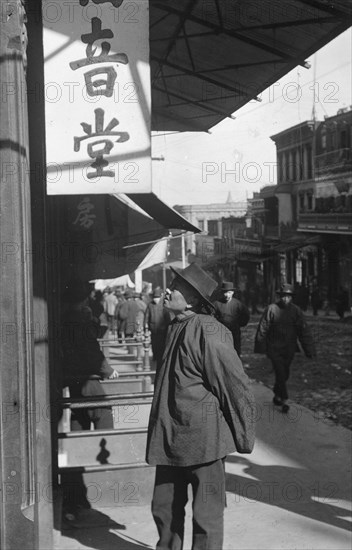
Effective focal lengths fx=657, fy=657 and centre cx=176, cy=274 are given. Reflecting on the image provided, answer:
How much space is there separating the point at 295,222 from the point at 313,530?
149ft

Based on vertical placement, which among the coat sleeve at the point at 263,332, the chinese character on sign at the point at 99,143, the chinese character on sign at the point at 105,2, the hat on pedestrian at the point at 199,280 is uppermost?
the chinese character on sign at the point at 105,2

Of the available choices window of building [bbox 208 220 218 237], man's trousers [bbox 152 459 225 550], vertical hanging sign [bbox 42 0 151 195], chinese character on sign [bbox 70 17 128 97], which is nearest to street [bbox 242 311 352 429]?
man's trousers [bbox 152 459 225 550]

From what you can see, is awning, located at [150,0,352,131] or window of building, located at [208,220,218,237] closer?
awning, located at [150,0,352,131]

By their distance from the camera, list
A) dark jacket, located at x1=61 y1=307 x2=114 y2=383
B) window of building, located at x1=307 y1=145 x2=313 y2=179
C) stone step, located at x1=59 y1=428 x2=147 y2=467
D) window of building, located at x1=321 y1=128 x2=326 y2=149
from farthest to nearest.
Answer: window of building, located at x1=307 y1=145 x2=313 y2=179 → window of building, located at x1=321 y1=128 x2=326 y2=149 → dark jacket, located at x1=61 y1=307 x2=114 y2=383 → stone step, located at x1=59 y1=428 x2=147 y2=467

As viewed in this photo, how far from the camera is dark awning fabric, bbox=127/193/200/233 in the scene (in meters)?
8.58

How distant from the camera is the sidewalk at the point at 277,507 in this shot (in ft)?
15.1

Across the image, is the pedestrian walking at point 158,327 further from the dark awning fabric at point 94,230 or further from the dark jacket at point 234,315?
the dark awning fabric at point 94,230

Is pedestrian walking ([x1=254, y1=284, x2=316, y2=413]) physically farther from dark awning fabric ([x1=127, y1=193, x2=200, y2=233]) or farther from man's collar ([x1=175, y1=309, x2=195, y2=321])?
man's collar ([x1=175, y1=309, x2=195, y2=321])

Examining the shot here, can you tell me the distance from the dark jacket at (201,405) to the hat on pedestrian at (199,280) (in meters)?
0.20

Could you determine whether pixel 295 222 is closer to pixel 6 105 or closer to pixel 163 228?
pixel 163 228

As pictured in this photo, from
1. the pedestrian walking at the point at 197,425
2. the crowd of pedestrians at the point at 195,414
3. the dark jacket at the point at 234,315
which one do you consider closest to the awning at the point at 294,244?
the dark jacket at the point at 234,315

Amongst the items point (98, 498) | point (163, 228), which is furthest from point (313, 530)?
point (163, 228)

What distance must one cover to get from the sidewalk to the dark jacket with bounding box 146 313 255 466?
1.15 meters

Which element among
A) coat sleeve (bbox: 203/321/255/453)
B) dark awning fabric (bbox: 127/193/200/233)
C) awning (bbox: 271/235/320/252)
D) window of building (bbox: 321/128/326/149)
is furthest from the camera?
window of building (bbox: 321/128/326/149)
